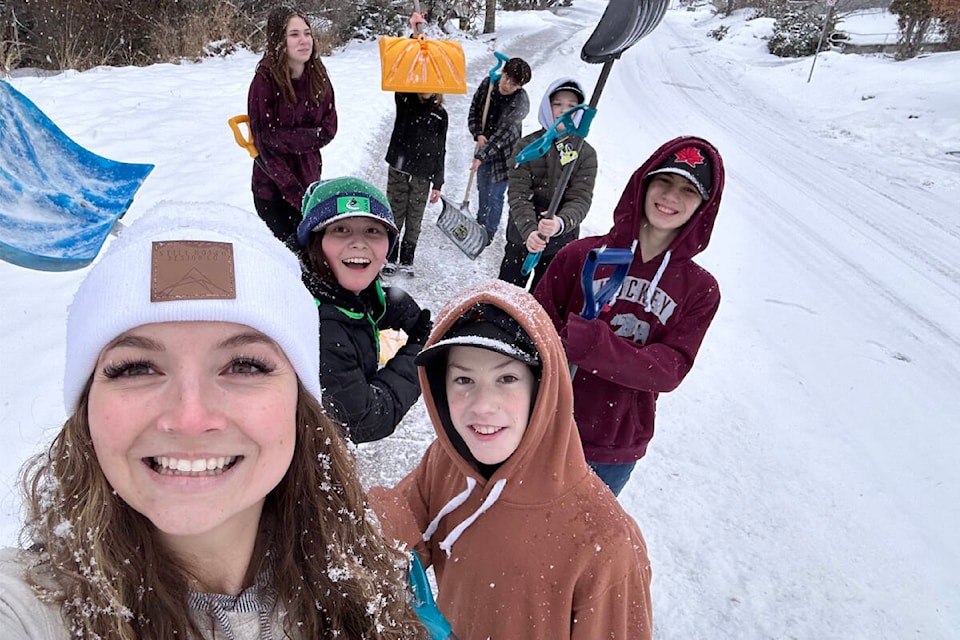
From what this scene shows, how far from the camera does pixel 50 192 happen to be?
2996 millimetres

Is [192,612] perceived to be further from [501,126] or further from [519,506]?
[501,126]

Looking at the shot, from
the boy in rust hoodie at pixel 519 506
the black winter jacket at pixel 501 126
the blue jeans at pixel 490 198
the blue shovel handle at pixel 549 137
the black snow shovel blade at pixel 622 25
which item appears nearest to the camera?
the boy in rust hoodie at pixel 519 506

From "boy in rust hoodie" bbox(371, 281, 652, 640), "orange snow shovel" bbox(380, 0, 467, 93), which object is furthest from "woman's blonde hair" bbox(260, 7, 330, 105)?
"boy in rust hoodie" bbox(371, 281, 652, 640)

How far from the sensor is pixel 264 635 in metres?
1.08

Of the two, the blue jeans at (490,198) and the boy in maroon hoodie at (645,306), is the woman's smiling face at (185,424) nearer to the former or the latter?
the boy in maroon hoodie at (645,306)

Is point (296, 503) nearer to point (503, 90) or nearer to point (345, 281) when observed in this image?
point (345, 281)

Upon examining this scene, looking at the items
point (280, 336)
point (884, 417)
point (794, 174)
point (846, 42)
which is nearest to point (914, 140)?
point (794, 174)

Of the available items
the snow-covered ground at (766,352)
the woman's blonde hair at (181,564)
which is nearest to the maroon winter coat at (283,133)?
the snow-covered ground at (766,352)

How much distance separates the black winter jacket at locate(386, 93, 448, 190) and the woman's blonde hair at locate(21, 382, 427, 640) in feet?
11.8

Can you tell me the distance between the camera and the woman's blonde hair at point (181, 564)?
958 millimetres

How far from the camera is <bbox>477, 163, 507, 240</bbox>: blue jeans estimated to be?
5.58 meters

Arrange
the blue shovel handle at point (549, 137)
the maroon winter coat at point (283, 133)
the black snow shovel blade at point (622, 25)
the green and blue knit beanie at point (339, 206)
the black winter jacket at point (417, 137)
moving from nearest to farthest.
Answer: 1. the green and blue knit beanie at point (339, 206)
2. the black snow shovel blade at point (622, 25)
3. the maroon winter coat at point (283, 133)
4. the blue shovel handle at point (549, 137)
5. the black winter jacket at point (417, 137)

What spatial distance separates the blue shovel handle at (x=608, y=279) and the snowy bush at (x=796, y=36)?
83.8 ft

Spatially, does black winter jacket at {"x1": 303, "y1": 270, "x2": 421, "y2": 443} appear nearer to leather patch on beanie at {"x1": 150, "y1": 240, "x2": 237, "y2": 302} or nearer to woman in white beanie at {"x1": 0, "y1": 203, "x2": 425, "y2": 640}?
woman in white beanie at {"x1": 0, "y1": 203, "x2": 425, "y2": 640}
